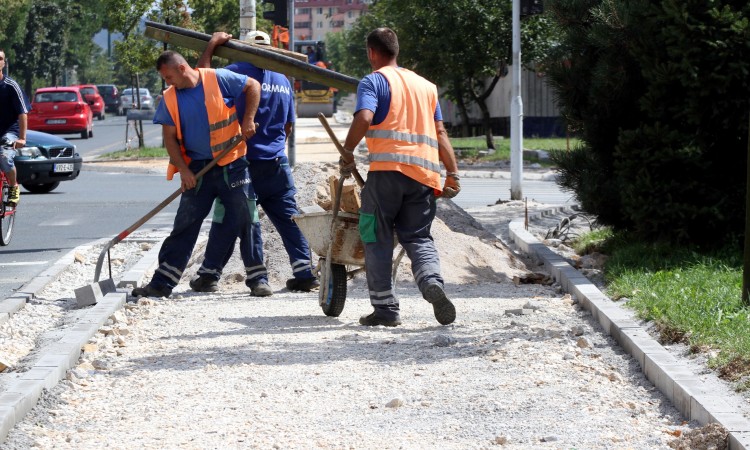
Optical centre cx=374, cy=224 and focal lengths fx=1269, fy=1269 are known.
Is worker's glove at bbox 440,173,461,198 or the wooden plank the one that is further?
the wooden plank

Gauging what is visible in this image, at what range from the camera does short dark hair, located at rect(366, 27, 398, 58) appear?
26.3 feet

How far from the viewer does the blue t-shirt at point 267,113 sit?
9.61 metres

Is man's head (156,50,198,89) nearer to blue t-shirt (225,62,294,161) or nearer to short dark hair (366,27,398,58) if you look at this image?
blue t-shirt (225,62,294,161)

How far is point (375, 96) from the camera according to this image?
25.7ft

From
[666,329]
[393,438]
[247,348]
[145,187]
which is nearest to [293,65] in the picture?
[247,348]

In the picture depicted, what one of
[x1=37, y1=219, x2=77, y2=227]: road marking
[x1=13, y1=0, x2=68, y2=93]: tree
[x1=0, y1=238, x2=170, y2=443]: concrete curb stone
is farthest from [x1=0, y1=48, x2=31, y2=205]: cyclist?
[x1=13, y1=0, x2=68, y2=93]: tree

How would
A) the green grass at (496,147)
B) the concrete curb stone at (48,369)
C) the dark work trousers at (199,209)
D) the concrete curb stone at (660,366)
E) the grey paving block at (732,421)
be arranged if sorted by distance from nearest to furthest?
the grey paving block at (732,421)
the concrete curb stone at (660,366)
the concrete curb stone at (48,369)
the dark work trousers at (199,209)
the green grass at (496,147)

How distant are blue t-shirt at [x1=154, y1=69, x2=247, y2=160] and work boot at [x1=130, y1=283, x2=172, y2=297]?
1.01 metres

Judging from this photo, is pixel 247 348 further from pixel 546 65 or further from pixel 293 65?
pixel 546 65

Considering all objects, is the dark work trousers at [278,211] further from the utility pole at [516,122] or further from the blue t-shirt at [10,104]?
the utility pole at [516,122]

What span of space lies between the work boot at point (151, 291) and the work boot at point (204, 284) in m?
0.45

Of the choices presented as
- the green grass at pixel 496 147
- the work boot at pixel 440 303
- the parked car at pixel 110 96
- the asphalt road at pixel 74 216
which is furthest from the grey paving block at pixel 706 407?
the parked car at pixel 110 96

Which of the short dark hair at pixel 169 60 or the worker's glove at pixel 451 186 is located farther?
the short dark hair at pixel 169 60

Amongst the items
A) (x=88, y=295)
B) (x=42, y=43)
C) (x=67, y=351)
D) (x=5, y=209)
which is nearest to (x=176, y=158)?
(x=88, y=295)
